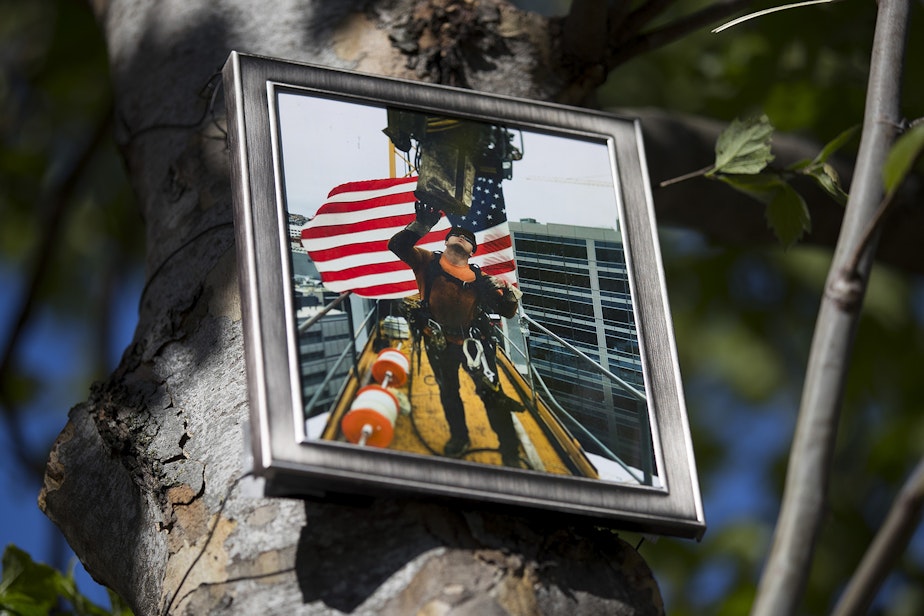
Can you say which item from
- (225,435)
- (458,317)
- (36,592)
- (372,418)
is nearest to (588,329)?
(458,317)

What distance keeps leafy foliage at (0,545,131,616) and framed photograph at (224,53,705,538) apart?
1.95 feet

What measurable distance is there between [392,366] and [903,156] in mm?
441

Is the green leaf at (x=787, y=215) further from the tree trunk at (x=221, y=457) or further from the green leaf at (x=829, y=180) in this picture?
the tree trunk at (x=221, y=457)

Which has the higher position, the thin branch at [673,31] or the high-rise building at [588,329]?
the thin branch at [673,31]

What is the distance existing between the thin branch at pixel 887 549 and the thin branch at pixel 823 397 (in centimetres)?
4

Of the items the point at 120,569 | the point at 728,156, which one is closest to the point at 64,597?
the point at 120,569

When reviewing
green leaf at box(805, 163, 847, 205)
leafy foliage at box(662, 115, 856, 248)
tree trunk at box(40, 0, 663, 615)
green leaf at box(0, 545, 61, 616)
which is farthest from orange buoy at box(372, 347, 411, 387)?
green leaf at box(0, 545, 61, 616)

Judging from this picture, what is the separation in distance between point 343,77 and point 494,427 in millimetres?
396

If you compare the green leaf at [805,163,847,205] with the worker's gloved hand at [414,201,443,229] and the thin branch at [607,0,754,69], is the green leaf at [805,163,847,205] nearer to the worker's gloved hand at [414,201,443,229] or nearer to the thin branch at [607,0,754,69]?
the thin branch at [607,0,754,69]

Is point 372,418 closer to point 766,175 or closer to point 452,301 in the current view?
point 452,301

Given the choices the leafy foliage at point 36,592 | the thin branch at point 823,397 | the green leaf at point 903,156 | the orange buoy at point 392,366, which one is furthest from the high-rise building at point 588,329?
the leafy foliage at point 36,592

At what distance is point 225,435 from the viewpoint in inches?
38.1

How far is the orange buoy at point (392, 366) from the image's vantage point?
35.0 inches

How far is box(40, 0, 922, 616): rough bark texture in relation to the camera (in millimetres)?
847
